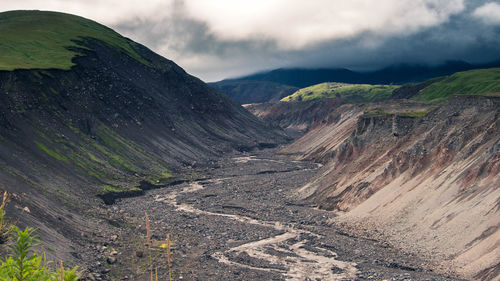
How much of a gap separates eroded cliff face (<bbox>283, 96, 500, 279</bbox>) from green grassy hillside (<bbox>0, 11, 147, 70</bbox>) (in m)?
70.6

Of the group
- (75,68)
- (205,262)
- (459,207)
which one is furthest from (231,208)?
(75,68)

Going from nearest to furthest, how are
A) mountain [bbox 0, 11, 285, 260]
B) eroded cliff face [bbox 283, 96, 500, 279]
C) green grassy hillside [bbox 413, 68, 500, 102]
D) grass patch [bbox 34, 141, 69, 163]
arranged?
eroded cliff face [bbox 283, 96, 500, 279], mountain [bbox 0, 11, 285, 260], grass patch [bbox 34, 141, 69, 163], green grassy hillside [bbox 413, 68, 500, 102]

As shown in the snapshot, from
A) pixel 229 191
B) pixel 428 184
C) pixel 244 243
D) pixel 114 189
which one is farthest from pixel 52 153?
pixel 428 184

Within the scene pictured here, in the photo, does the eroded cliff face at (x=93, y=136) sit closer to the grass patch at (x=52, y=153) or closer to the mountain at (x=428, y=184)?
the grass patch at (x=52, y=153)

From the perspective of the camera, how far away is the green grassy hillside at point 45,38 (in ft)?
361

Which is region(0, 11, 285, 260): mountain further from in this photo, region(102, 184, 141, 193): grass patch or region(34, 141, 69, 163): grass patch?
region(102, 184, 141, 193): grass patch

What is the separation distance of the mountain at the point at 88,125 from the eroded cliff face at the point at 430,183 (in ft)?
96.2

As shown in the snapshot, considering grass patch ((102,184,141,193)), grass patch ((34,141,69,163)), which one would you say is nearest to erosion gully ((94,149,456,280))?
grass patch ((102,184,141,193))

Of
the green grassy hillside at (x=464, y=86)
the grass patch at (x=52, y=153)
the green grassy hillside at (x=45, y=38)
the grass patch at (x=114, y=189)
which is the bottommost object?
the grass patch at (x=114, y=189)

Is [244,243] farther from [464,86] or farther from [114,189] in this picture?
[464,86]

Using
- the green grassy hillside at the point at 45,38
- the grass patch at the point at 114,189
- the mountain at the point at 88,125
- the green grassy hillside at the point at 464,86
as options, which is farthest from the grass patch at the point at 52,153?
the green grassy hillside at the point at 464,86

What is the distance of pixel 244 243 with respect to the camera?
144 feet

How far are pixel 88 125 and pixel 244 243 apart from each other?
2516 inches

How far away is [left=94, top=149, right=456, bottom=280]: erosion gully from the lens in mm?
34750
